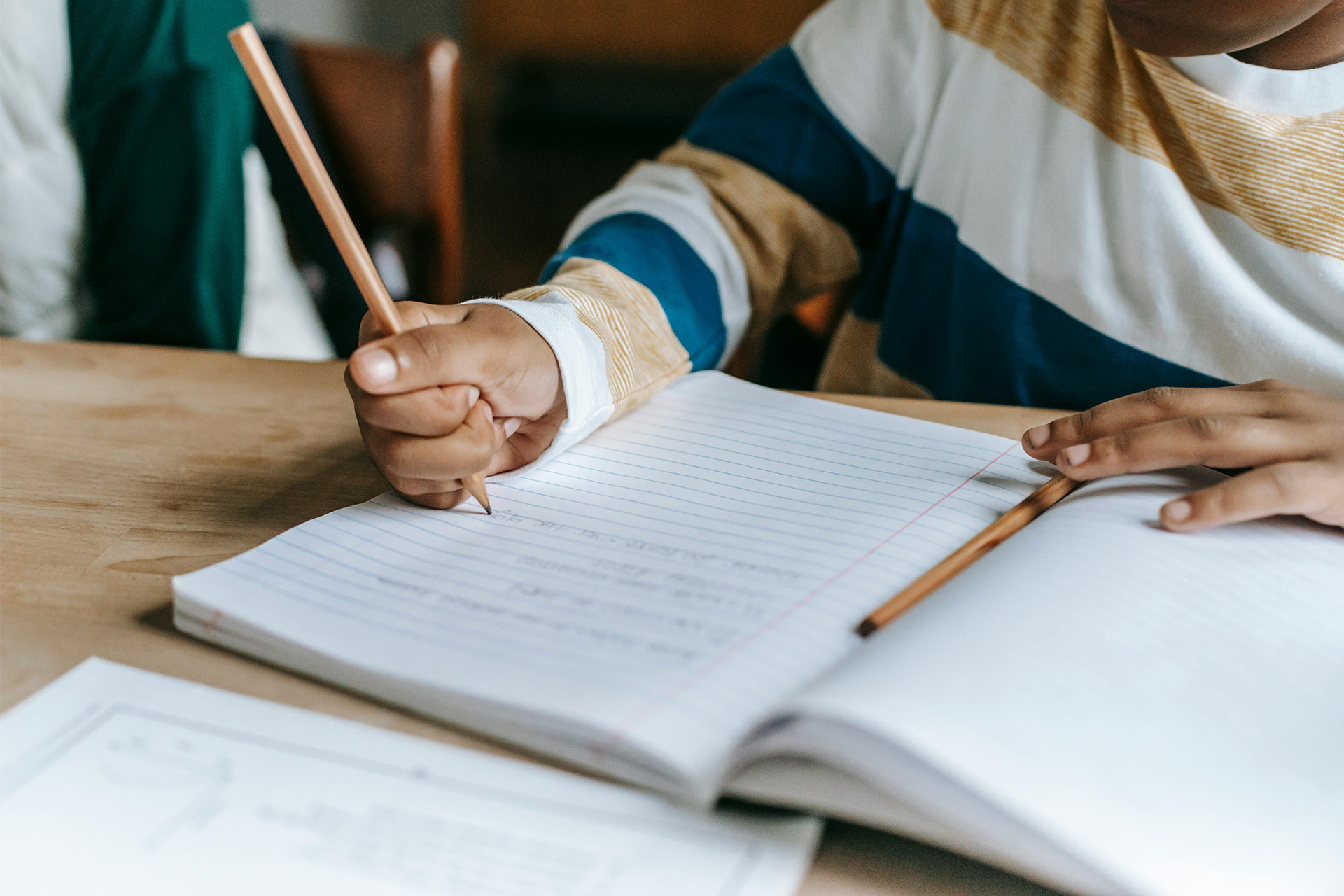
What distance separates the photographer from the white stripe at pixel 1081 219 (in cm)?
62

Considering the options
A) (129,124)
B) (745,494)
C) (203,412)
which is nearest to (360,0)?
(129,124)

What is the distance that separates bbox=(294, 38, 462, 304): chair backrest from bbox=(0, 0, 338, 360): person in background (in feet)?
0.31

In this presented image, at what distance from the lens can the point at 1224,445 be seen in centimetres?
44

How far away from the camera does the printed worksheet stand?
268 millimetres

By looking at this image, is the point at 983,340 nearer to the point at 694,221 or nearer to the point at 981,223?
the point at 981,223

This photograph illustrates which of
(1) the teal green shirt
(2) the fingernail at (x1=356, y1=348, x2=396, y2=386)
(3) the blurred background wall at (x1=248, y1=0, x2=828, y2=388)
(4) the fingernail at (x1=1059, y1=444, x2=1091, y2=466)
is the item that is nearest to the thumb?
(2) the fingernail at (x1=356, y1=348, x2=396, y2=386)

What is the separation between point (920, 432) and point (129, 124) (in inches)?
29.5

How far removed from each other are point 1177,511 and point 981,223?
1.26 ft

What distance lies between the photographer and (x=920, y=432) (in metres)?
0.52

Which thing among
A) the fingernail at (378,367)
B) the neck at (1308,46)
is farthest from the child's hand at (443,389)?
the neck at (1308,46)

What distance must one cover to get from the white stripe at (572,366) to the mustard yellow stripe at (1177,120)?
40 cm

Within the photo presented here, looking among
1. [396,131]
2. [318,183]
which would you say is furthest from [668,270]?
[396,131]

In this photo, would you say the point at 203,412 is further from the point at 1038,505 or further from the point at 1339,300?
the point at 1339,300

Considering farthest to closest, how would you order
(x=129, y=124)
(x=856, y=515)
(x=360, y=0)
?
(x=360, y=0), (x=129, y=124), (x=856, y=515)
